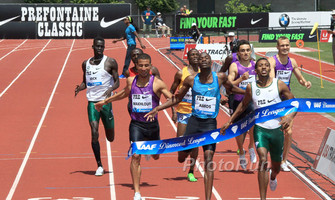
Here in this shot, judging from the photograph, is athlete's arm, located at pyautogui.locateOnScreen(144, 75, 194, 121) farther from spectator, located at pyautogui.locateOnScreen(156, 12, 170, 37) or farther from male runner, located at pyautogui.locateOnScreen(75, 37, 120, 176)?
spectator, located at pyautogui.locateOnScreen(156, 12, 170, 37)

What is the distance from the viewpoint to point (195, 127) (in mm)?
9664

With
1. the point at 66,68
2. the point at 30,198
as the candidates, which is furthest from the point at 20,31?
the point at 30,198

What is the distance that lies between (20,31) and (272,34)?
1515cm

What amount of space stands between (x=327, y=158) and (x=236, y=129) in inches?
84.1

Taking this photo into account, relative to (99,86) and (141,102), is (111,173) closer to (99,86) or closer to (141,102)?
(99,86)

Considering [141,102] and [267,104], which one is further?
[141,102]

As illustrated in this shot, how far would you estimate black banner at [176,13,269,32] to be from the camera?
37.6 m

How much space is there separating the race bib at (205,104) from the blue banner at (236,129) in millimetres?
303

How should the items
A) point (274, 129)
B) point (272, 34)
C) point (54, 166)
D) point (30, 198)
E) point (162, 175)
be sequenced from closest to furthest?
point (274, 129) < point (30, 198) < point (162, 175) < point (54, 166) < point (272, 34)

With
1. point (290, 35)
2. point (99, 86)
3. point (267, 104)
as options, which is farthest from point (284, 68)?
point (290, 35)

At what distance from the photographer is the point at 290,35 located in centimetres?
3794

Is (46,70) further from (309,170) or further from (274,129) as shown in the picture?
(274,129)

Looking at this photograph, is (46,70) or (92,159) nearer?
(92,159)

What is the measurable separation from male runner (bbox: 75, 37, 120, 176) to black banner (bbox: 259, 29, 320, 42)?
27175mm
